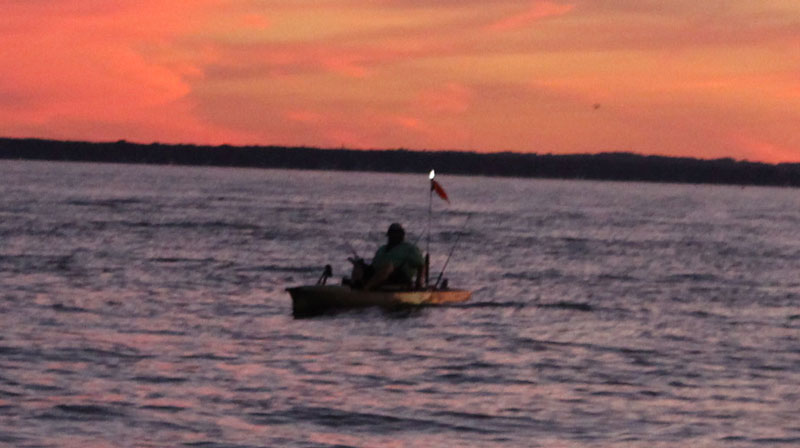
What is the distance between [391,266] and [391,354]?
5079mm

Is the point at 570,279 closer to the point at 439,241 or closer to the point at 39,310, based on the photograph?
the point at 39,310

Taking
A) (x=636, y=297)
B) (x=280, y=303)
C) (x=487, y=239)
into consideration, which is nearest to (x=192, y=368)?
(x=280, y=303)

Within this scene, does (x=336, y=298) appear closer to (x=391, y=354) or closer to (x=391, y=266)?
(x=391, y=266)

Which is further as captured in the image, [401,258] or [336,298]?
[401,258]

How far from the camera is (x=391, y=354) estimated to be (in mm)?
22406

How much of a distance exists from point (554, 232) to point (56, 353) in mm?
49757

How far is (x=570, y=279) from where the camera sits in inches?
1561

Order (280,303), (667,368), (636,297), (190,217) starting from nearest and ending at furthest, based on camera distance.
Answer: (667,368), (280,303), (636,297), (190,217)

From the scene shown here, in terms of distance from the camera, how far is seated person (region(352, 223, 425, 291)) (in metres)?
27.0

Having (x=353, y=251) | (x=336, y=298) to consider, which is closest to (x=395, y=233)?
(x=353, y=251)

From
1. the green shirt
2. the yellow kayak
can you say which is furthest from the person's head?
the yellow kayak

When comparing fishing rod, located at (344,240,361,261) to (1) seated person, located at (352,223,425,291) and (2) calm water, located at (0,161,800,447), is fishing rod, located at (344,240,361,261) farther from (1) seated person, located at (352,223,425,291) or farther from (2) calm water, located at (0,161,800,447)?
(2) calm water, located at (0,161,800,447)

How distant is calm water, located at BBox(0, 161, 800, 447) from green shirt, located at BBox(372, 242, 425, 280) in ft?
3.13

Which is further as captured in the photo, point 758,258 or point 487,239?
point 487,239
